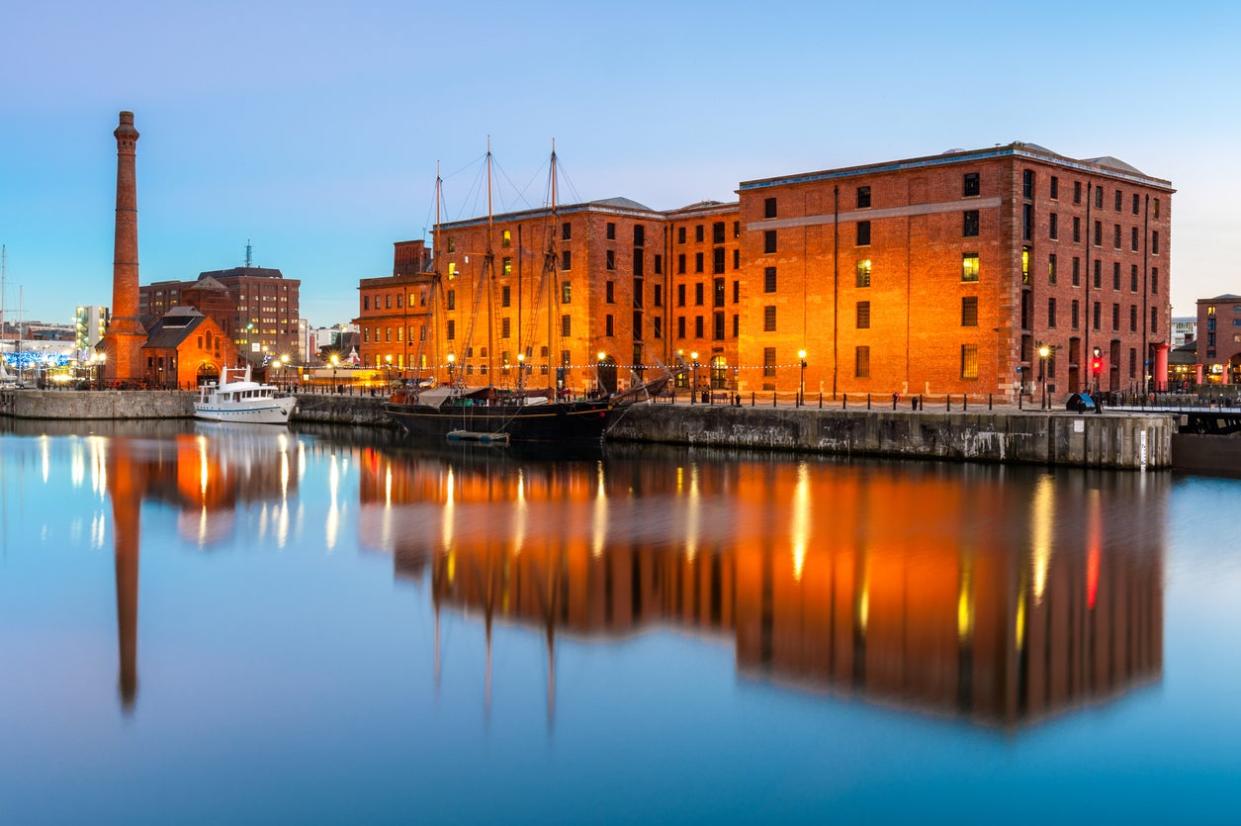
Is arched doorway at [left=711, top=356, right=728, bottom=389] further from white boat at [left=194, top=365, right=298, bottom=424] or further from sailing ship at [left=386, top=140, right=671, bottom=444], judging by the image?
white boat at [left=194, top=365, right=298, bottom=424]

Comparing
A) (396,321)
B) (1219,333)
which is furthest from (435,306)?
(1219,333)

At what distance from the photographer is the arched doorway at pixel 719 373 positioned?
7644cm

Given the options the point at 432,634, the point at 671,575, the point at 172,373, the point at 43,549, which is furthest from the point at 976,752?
the point at 172,373

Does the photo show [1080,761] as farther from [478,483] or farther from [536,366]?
[536,366]

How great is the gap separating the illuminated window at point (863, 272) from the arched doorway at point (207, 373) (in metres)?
58.2

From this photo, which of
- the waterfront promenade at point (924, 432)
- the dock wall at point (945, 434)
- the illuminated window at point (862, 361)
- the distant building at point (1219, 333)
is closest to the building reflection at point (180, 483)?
the waterfront promenade at point (924, 432)

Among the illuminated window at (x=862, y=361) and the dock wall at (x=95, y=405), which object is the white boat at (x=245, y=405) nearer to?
the dock wall at (x=95, y=405)

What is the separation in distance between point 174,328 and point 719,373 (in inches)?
1890

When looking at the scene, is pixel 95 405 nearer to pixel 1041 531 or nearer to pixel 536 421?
pixel 536 421

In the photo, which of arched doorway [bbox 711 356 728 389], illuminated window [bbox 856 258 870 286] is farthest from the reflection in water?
arched doorway [bbox 711 356 728 389]

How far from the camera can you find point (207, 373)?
95.1 meters

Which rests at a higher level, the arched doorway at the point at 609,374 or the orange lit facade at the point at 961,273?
the orange lit facade at the point at 961,273

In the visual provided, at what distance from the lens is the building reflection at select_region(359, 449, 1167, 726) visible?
16406mm

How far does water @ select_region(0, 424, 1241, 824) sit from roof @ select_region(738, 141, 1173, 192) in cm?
2472
